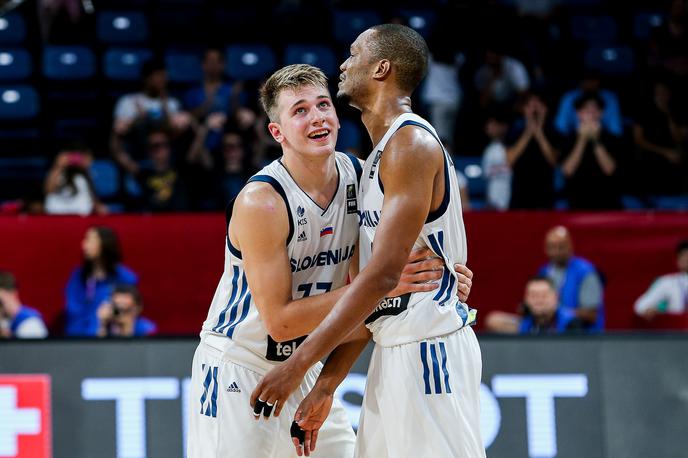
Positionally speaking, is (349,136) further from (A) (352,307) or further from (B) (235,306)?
(A) (352,307)

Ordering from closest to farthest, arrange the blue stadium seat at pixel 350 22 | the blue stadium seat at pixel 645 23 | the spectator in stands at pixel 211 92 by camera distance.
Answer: the spectator in stands at pixel 211 92 → the blue stadium seat at pixel 350 22 → the blue stadium seat at pixel 645 23

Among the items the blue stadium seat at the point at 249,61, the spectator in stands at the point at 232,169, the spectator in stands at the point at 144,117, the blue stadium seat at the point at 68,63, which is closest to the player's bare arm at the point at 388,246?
the spectator in stands at the point at 232,169

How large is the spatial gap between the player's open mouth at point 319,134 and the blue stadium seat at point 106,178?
6729mm

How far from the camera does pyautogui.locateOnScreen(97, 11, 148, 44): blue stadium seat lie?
42.0 ft

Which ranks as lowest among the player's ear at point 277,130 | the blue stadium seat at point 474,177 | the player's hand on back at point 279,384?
the player's hand on back at point 279,384

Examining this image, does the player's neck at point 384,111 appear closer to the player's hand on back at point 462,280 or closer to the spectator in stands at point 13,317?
the player's hand on back at point 462,280

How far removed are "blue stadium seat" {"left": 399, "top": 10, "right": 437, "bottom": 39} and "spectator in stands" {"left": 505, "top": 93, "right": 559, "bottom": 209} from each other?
2090mm

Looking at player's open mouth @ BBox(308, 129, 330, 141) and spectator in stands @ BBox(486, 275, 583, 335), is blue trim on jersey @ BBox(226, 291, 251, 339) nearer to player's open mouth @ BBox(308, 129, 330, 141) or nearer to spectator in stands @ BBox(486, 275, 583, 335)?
player's open mouth @ BBox(308, 129, 330, 141)

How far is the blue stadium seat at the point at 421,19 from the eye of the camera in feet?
42.1

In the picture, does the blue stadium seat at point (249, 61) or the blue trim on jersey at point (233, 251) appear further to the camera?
the blue stadium seat at point (249, 61)

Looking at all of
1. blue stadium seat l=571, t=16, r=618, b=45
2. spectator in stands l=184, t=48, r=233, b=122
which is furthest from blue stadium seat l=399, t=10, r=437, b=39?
spectator in stands l=184, t=48, r=233, b=122

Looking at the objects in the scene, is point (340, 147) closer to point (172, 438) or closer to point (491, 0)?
point (491, 0)

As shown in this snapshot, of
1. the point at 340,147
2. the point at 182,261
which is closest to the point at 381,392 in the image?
the point at 182,261

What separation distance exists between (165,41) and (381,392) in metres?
9.37
